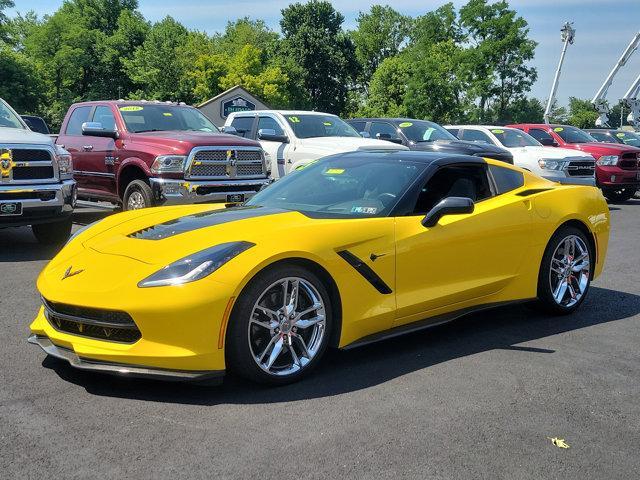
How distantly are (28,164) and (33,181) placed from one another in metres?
0.20

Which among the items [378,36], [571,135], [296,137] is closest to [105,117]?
[296,137]

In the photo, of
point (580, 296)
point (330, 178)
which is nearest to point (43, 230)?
point (330, 178)

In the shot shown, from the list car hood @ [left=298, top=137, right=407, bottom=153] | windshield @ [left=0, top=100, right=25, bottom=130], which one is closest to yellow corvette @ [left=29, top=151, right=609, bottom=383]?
windshield @ [left=0, top=100, right=25, bottom=130]

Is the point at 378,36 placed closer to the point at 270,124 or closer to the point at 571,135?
the point at 571,135

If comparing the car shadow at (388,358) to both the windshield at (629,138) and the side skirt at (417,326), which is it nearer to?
the side skirt at (417,326)

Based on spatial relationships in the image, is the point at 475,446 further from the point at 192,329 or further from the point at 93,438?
the point at 93,438

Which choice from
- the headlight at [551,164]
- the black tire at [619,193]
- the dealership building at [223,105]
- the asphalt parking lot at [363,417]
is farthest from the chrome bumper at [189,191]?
the dealership building at [223,105]

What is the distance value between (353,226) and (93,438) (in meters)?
1.95

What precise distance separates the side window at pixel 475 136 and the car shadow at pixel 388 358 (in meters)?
10.8

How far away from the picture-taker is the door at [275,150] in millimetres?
12125

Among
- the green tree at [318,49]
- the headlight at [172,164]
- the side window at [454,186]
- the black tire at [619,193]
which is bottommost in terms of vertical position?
the black tire at [619,193]

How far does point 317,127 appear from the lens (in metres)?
12.6

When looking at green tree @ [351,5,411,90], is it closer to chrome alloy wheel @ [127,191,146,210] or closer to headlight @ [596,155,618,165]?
headlight @ [596,155,618,165]

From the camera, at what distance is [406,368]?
430 centimetres
